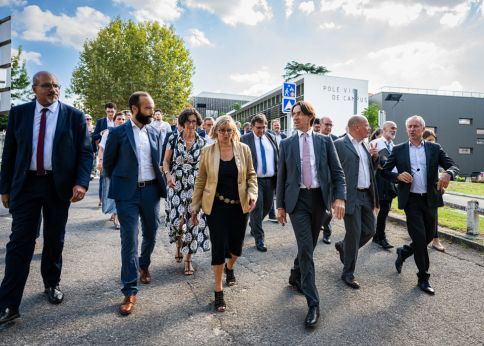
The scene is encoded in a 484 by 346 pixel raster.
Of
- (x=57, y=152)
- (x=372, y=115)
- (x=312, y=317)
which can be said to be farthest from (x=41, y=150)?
(x=372, y=115)

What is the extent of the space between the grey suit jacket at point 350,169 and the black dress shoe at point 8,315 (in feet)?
12.0

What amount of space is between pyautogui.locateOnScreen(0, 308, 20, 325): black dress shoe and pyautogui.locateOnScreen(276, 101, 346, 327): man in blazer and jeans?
2.74 m

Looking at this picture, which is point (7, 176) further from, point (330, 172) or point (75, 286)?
point (330, 172)

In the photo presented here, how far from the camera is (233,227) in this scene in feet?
12.3

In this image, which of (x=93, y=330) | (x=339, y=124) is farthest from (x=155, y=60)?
(x=93, y=330)

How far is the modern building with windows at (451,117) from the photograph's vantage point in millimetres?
47250

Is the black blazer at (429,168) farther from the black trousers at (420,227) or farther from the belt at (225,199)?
the belt at (225,199)

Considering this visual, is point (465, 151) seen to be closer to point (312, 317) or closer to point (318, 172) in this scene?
point (318, 172)

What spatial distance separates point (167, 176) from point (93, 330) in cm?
215

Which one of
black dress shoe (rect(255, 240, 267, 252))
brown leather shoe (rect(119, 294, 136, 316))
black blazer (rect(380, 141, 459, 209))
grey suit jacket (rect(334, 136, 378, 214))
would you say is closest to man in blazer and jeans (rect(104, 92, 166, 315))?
brown leather shoe (rect(119, 294, 136, 316))

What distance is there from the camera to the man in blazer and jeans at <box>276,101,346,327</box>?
367 centimetres

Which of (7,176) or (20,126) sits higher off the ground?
(20,126)

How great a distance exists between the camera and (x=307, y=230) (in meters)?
3.64

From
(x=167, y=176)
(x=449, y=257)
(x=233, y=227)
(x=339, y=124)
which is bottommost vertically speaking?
(x=449, y=257)
